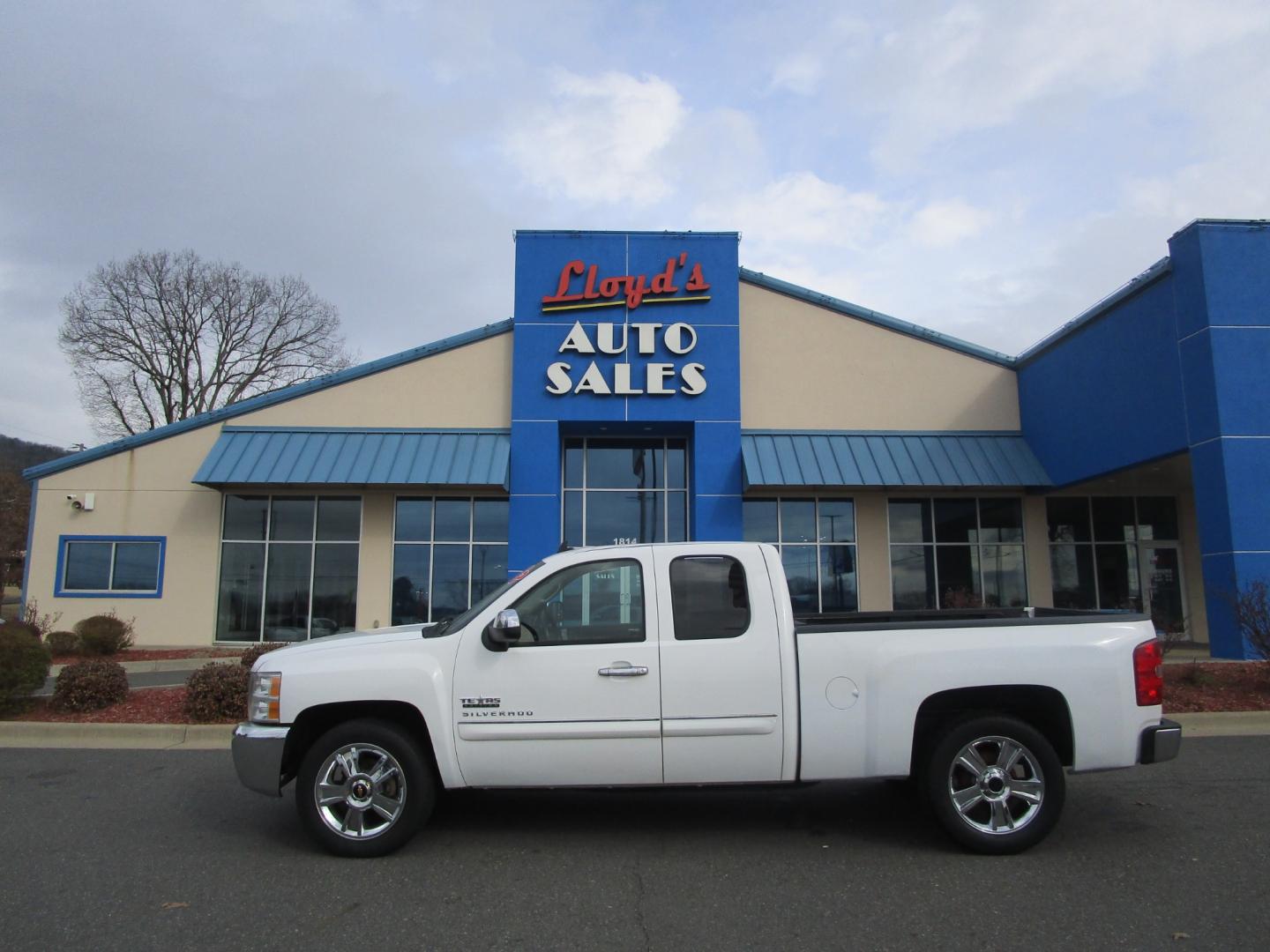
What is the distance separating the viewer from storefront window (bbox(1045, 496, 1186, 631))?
782 inches

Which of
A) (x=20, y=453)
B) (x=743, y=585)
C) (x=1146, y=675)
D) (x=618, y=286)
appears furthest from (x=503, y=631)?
(x=20, y=453)

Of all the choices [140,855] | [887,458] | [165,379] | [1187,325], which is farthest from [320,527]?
[165,379]

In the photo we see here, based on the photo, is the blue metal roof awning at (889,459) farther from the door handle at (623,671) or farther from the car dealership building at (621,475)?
the door handle at (623,671)

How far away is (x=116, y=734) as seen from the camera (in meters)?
9.49

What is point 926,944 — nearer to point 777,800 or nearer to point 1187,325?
point 777,800

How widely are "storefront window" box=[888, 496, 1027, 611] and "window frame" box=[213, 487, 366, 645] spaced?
37.9 feet

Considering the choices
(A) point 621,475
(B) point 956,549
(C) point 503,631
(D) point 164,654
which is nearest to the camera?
(C) point 503,631

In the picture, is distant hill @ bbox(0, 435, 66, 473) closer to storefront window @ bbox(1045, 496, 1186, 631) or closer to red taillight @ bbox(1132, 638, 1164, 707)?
storefront window @ bbox(1045, 496, 1186, 631)

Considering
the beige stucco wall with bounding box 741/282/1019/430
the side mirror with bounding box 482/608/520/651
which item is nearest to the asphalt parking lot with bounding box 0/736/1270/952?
the side mirror with bounding box 482/608/520/651

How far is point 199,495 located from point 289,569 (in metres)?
2.55

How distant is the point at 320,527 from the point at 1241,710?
16.5 meters

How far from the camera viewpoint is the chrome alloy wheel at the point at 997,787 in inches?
211

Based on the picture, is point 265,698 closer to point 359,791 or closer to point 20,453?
point 359,791

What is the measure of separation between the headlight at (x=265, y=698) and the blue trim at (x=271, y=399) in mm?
14656
